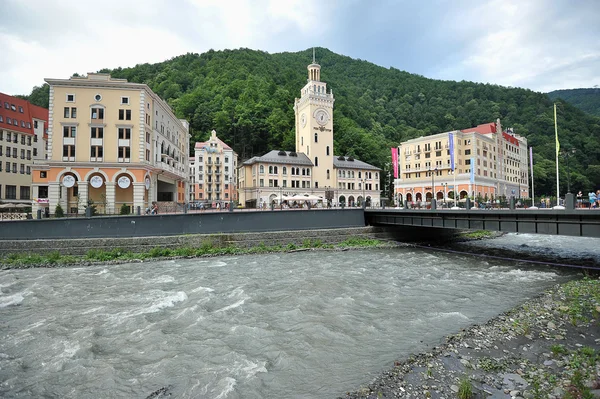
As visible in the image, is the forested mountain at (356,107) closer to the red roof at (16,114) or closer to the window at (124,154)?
the red roof at (16,114)

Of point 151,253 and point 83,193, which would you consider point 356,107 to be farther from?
point 151,253

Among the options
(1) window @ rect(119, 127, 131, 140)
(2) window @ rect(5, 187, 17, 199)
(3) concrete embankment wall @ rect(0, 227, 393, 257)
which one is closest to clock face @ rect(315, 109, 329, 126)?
(3) concrete embankment wall @ rect(0, 227, 393, 257)

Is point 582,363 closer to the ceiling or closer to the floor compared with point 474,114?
closer to the floor

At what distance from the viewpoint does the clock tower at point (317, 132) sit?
73375 millimetres

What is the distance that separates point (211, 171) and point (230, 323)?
277 ft

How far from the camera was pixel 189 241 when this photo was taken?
95.4 feet

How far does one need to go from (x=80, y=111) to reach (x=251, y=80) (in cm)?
7886

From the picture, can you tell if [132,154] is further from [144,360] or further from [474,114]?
[474,114]

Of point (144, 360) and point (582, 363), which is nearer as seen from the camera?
point (582, 363)

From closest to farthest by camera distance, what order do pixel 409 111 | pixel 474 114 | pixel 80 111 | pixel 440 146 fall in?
1. pixel 80 111
2. pixel 440 146
3. pixel 474 114
4. pixel 409 111

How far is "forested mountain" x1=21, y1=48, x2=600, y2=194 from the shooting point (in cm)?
10281

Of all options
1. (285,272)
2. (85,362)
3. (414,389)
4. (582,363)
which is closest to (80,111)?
(285,272)

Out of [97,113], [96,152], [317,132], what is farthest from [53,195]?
[317,132]

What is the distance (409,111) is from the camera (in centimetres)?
14000
